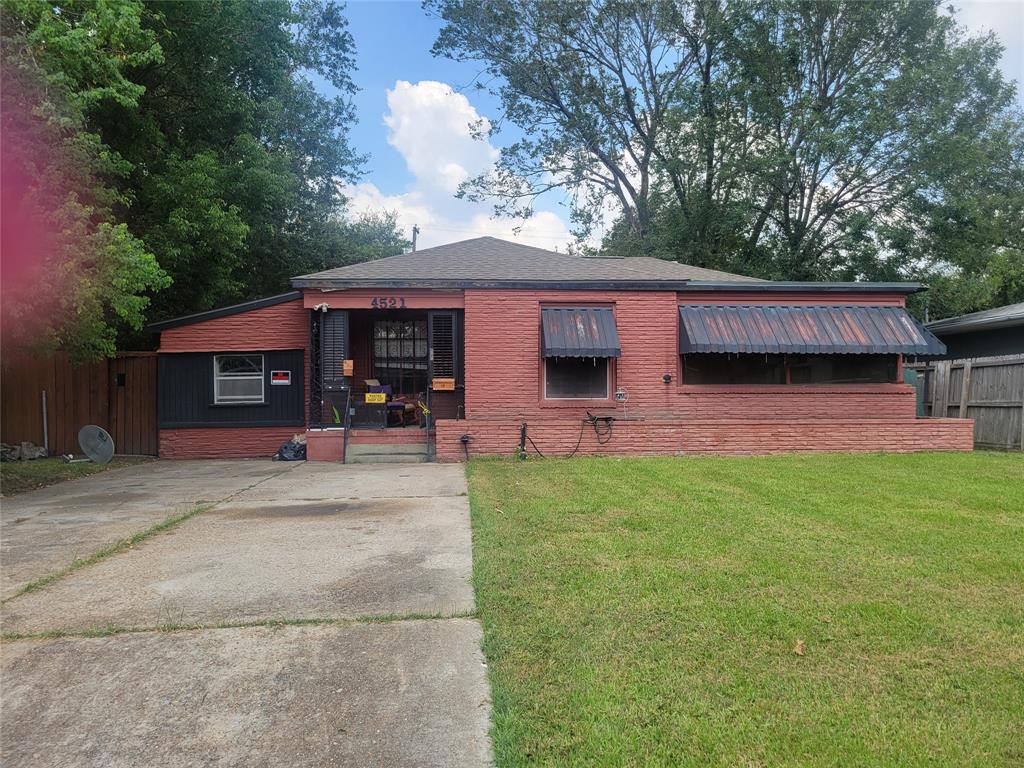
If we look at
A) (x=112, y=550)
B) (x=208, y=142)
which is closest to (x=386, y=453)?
(x=112, y=550)

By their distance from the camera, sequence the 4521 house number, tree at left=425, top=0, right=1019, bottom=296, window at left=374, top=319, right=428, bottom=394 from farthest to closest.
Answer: tree at left=425, top=0, right=1019, bottom=296, window at left=374, top=319, right=428, bottom=394, the 4521 house number

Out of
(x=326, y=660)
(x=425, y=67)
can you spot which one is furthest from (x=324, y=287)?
(x=425, y=67)

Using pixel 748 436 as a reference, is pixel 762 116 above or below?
above

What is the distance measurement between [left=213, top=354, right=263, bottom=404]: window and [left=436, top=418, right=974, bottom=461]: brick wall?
5.25 metres

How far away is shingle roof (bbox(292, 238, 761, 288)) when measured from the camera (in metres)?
11.6

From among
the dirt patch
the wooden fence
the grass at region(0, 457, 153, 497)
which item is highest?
the wooden fence

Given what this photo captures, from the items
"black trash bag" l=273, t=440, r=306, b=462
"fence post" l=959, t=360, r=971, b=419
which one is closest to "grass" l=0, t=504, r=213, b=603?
"black trash bag" l=273, t=440, r=306, b=462

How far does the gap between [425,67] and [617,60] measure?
8.55 m

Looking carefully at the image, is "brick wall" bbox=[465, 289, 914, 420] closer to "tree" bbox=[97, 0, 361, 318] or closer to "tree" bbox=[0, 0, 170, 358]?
Result: "tree" bbox=[0, 0, 170, 358]

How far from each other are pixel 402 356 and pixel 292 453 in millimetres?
3642

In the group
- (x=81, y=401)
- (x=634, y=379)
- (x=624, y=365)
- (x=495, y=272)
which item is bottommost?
(x=81, y=401)

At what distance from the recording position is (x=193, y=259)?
47.8 feet

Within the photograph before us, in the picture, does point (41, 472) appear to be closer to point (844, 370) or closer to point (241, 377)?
point (241, 377)

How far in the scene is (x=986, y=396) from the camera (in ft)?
39.5
